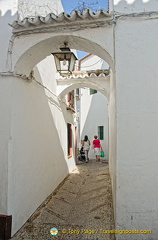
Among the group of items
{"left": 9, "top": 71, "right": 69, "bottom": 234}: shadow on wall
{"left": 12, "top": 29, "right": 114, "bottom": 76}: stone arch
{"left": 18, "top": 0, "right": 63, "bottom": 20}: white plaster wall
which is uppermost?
{"left": 18, "top": 0, "right": 63, "bottom": 20}: white plaster wall

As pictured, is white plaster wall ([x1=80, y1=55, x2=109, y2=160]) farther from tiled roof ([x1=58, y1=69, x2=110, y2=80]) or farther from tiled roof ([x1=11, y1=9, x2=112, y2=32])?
tiled roof ([x1=11, y1=9, x2=112, y2=32])

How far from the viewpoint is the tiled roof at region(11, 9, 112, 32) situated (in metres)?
2.97

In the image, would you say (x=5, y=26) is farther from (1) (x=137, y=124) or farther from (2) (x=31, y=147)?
(1) (x=137, y=124)

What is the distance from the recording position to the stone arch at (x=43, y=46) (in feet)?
10.2

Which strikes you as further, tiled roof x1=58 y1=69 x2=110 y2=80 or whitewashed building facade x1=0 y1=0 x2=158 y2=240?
tiled roof x1=58 y1=69 x2=110 y2=80

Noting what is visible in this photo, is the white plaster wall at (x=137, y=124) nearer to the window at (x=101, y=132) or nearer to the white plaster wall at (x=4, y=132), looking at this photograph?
the white plaster wall at (x=4, y=132)

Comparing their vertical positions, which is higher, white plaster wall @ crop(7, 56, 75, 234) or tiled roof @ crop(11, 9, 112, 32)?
tiled roof @ crop(11, 9, 112, 32)

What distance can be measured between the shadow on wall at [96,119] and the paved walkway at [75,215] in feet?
19.5

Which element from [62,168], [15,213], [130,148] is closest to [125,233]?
[130,148]

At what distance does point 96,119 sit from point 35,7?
29.8ft

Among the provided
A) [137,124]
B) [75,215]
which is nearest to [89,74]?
[137,124]

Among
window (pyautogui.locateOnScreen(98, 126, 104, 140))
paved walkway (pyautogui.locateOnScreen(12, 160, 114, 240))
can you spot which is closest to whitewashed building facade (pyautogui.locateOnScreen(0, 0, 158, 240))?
paved walkway (pyautogui.locateOnScreen(12, 160, 114, 240))

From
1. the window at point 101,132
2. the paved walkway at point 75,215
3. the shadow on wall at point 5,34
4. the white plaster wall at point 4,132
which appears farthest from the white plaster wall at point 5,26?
the window at point 101,132

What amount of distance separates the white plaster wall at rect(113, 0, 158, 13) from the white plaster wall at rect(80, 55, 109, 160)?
833 centimetres
